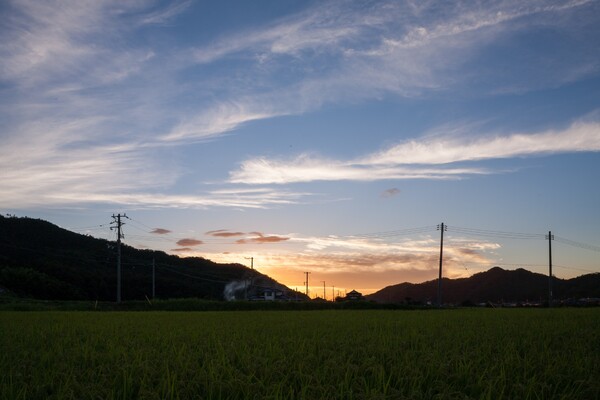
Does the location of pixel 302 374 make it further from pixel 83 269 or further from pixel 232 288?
pixel 232 288

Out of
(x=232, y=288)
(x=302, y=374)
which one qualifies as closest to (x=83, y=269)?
(x=232, y=288)

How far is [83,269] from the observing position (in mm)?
74375

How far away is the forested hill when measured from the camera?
60594 millimetres

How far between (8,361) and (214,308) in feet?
107

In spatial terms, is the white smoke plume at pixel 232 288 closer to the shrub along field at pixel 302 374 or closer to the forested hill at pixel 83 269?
the forested hill at pixel 83 269

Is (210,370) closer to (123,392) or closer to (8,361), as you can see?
(123,392)

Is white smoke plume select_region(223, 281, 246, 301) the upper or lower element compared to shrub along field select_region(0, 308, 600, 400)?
lower

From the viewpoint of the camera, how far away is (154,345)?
335 inches

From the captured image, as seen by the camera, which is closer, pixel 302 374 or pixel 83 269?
pixel 302 374

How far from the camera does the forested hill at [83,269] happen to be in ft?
199

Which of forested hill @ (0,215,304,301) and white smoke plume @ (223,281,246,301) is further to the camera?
white smoke plume @ (223,281,246,301)

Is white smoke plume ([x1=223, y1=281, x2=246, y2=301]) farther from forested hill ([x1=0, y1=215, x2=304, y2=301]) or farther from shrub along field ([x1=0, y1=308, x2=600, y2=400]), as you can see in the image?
shrub along field ([x1=0, y1=308, x2=600, y2=400])

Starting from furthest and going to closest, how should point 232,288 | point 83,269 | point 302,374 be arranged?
point 232,288, point 83,269, point 302,374

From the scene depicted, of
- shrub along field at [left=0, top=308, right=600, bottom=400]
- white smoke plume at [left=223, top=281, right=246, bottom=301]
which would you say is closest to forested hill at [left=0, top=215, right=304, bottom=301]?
white smoke plume at [left=223, top=281, right=246, bottom=301]
